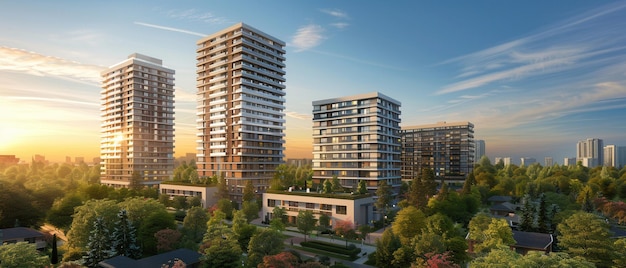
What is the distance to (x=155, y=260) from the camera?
40.1 meters

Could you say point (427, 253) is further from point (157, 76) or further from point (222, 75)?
point (157, 76)

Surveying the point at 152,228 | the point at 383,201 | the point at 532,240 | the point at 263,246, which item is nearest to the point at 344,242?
the point at 383,201

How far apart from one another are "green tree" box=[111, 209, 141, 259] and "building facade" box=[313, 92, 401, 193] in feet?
211

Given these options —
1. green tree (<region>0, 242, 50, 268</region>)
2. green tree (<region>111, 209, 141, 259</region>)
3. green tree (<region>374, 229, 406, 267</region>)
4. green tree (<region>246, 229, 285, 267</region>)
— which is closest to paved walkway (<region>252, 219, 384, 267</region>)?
green tree (<region>374, 229, 406, 267</region>)

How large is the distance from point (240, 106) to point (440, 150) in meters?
111

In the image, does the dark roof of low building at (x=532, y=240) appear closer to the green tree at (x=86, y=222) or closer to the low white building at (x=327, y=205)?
the low white building at (x=327, y=205)

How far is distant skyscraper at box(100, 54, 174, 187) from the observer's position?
4803 inches

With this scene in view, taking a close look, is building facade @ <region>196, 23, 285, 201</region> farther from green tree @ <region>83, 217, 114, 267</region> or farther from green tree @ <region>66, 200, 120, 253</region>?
green tree @ <region>83, 217, 114, 267</region>

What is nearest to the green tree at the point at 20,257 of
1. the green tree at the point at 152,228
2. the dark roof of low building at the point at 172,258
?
the dark roof of low building at the point at 172,258

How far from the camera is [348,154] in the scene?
336ft

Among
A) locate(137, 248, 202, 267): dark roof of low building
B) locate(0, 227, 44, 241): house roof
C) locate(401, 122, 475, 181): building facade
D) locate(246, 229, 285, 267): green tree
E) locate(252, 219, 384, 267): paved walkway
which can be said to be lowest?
locate(252, 219, 384, 267): paved walkway

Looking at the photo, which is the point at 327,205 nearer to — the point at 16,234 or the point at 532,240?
the point at 532,240

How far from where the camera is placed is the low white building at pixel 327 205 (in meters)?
66.1

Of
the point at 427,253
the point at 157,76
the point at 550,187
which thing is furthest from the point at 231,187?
the point at 550,187
